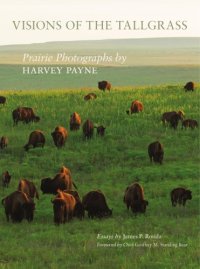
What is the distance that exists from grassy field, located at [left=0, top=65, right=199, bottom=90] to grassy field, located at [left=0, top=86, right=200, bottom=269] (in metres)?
15.2

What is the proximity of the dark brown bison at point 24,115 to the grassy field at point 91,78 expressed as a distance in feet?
63.0

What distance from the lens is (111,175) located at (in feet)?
76.2

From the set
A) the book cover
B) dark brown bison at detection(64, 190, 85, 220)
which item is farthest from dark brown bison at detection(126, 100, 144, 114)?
dark brown bison at detection(64, 190, 85, 220)

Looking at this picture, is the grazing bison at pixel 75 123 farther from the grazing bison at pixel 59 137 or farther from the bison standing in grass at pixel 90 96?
the bison standing in grass at pixel 90 96

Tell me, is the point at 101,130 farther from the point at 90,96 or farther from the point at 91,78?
the point at 91,78

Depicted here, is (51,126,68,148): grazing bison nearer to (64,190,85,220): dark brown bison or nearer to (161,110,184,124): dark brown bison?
(161,110,184,124): dark brown bison

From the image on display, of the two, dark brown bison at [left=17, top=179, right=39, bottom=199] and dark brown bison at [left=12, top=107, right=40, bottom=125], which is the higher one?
dark brown bison at [left=12, top=107, right=40, bottom=125]

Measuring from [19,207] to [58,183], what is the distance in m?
2.93

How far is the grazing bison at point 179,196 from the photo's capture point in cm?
1941

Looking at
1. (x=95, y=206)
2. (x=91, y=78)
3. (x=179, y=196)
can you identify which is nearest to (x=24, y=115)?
(x=179, y=196)

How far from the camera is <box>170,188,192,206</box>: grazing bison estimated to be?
764 inches

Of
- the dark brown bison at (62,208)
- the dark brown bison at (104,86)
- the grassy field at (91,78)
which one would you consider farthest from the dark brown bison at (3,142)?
the grassy field at (91,78)

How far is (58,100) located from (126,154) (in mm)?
11491

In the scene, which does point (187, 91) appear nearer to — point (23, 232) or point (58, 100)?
point (58, 100)
